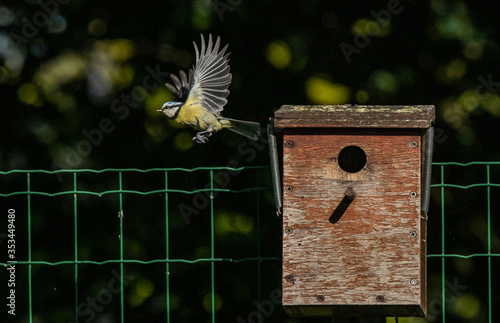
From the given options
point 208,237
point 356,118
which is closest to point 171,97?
point 208,237

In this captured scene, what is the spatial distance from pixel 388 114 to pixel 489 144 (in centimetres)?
185

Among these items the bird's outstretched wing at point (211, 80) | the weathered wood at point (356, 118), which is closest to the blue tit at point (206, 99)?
the bird's outstretched wing at point (211, 80)

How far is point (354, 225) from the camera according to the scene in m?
3.11

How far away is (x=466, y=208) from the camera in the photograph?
4.68 m

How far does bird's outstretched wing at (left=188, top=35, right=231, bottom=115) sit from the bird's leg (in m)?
0.13

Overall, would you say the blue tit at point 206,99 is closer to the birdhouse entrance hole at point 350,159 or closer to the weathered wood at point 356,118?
the birdhouse entrance hole at point 350,159

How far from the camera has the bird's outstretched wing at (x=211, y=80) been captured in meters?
4.51

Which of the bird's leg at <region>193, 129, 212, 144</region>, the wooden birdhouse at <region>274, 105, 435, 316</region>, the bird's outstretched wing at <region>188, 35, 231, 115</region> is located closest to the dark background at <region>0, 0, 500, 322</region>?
the bird's leg at <region>193, 129, 212, 144</region>

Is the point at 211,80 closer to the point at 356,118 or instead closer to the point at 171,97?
the point at 171,97

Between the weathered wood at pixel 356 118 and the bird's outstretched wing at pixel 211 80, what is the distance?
1383 millimetres

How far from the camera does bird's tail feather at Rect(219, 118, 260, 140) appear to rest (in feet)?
15.0

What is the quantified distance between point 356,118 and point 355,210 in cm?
35

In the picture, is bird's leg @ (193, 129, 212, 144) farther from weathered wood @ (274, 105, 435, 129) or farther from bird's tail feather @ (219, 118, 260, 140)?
weathered wood @ (274, 105, 435, 129)

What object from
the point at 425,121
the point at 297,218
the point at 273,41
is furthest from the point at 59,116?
the point at 425,121
